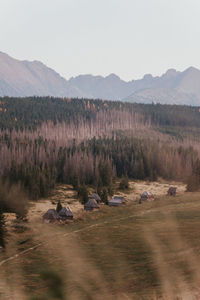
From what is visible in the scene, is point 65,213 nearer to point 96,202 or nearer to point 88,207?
point 88,207

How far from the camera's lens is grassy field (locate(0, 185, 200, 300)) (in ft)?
123

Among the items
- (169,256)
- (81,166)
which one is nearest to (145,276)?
(169,256)

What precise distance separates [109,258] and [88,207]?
168 feet

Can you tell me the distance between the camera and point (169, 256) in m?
54.8

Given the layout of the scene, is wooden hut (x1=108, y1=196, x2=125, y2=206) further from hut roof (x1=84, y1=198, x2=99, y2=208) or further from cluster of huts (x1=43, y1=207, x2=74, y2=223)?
cluster of huts (x1=43, y1=207, x2=74, y2=223)

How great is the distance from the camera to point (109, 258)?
60625mm

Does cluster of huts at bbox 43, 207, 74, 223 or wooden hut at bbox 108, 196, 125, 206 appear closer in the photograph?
cluster of huts at bbox 43, 207, 74, 223

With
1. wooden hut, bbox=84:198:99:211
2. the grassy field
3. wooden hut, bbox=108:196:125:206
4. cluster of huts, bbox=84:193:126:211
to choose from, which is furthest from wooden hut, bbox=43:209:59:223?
wooden hut, bbox=108:196:125:206

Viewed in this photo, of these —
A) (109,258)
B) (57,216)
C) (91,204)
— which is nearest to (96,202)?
(91,204)

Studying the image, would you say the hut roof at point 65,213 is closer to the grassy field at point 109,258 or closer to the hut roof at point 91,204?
the grassy field at point 109,258

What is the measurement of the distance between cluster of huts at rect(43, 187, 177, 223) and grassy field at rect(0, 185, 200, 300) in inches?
98.1

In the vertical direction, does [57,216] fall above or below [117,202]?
above

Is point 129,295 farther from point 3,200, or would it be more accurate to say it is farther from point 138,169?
point 138,169

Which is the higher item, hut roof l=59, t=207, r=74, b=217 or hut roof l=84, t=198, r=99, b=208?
hut roof l=59, t=207, r=74, b=217
